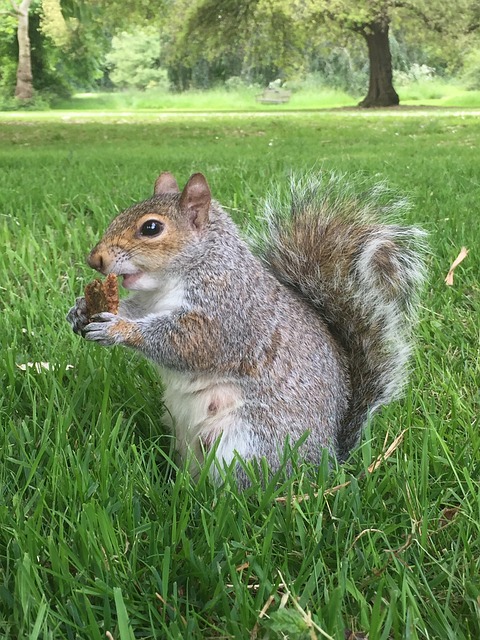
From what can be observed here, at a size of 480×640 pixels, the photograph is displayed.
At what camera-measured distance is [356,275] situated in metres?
1.41

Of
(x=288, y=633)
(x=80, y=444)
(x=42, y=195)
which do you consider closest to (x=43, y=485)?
(x=80, y=444)

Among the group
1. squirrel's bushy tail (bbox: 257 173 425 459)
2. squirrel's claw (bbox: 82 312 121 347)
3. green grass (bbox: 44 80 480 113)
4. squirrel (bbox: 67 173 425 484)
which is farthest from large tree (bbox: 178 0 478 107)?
squirrel's claw (bbox: 82 312 121 347)

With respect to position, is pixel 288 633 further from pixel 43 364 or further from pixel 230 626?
pixel 43 364

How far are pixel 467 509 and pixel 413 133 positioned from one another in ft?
24.4

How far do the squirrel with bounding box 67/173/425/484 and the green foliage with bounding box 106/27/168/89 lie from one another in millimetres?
26033

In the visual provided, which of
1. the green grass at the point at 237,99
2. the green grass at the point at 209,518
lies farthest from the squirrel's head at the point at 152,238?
the green grass at the point at 237,99

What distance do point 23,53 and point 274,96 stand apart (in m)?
6.69

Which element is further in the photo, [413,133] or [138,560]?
[413,133]

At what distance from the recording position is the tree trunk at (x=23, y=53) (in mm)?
18562

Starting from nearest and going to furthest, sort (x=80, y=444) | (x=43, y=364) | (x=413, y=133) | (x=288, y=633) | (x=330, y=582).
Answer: (x=288, y=633), (x=330, y=582), (x=80, y=444), (x=43, y=364), (x=413, y=133)

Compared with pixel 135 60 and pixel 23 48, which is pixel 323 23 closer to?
pixel 23 48

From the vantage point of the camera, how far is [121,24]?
13992 mm

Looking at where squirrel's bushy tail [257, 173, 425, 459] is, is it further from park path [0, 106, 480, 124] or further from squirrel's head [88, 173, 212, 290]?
park path [0, 106, 480, 124]

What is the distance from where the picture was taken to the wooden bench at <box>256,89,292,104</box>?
20.5 metres
